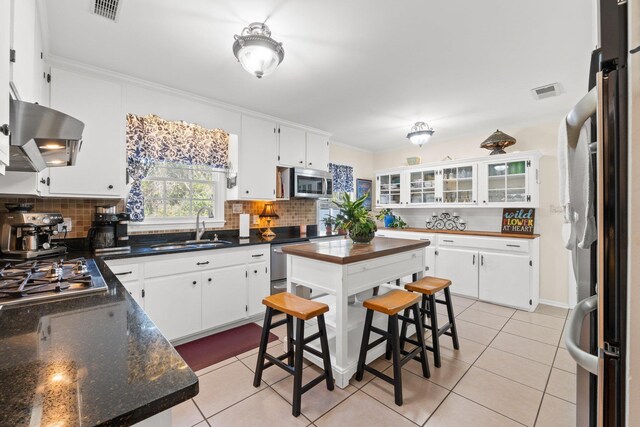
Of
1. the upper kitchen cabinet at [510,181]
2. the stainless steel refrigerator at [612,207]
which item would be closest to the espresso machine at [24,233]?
the stainless steel refrigerator at [612,207]

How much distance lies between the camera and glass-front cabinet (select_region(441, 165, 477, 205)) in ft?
13.7

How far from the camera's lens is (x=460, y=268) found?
4.02m

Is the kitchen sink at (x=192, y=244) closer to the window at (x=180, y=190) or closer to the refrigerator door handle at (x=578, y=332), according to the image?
the window at (x=180, y=190)

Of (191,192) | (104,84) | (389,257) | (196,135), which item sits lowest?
(389,257)

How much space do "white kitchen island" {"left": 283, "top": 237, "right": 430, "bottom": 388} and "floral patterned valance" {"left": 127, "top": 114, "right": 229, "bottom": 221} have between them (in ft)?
5.50

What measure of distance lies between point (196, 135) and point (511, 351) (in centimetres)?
379

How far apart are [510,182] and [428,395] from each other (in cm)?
318

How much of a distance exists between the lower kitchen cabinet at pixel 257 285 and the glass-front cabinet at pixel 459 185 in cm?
299

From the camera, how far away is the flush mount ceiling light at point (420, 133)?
358 cm

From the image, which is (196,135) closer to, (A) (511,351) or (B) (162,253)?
(B) (162,253)

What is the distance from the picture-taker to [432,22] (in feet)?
6.00

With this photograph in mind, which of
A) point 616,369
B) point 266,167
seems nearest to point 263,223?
point 266,167

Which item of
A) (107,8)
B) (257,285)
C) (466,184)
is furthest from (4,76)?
(466,184)

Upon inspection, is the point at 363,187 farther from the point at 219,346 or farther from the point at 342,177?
the point at 219,346
